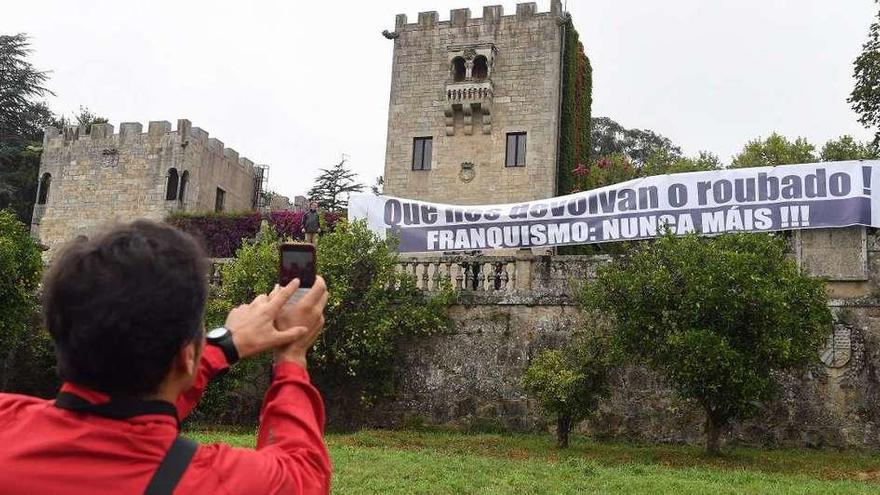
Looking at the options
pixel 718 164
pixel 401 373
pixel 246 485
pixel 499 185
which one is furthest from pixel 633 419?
pixel 718 164

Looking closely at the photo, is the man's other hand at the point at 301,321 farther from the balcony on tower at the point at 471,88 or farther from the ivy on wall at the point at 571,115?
the balcony on tower at the point at 471,88

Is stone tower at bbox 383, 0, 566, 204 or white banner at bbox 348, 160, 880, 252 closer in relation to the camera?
white banner at bbox 348, 160, 880, 252

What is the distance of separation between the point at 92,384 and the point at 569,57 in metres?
25.6

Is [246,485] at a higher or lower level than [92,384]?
lower

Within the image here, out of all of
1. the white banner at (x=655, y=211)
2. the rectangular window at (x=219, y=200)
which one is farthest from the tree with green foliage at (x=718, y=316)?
the rectangular window at (x=219, y=200)

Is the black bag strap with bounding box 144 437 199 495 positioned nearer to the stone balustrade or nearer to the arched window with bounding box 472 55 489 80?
the stone balustrade

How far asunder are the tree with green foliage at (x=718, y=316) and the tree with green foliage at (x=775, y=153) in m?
21.3

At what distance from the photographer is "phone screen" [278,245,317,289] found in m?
2.15

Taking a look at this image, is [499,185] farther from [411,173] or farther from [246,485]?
[246,485]

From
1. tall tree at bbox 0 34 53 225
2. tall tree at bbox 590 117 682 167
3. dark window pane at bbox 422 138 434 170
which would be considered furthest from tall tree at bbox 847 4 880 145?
tall tree at bbox 0 34 53 225

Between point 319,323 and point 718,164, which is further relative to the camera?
point 718,164

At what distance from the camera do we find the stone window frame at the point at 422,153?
26.2 metres

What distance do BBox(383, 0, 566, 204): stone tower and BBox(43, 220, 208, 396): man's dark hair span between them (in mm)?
23471

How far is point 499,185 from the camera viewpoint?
2541 cm
